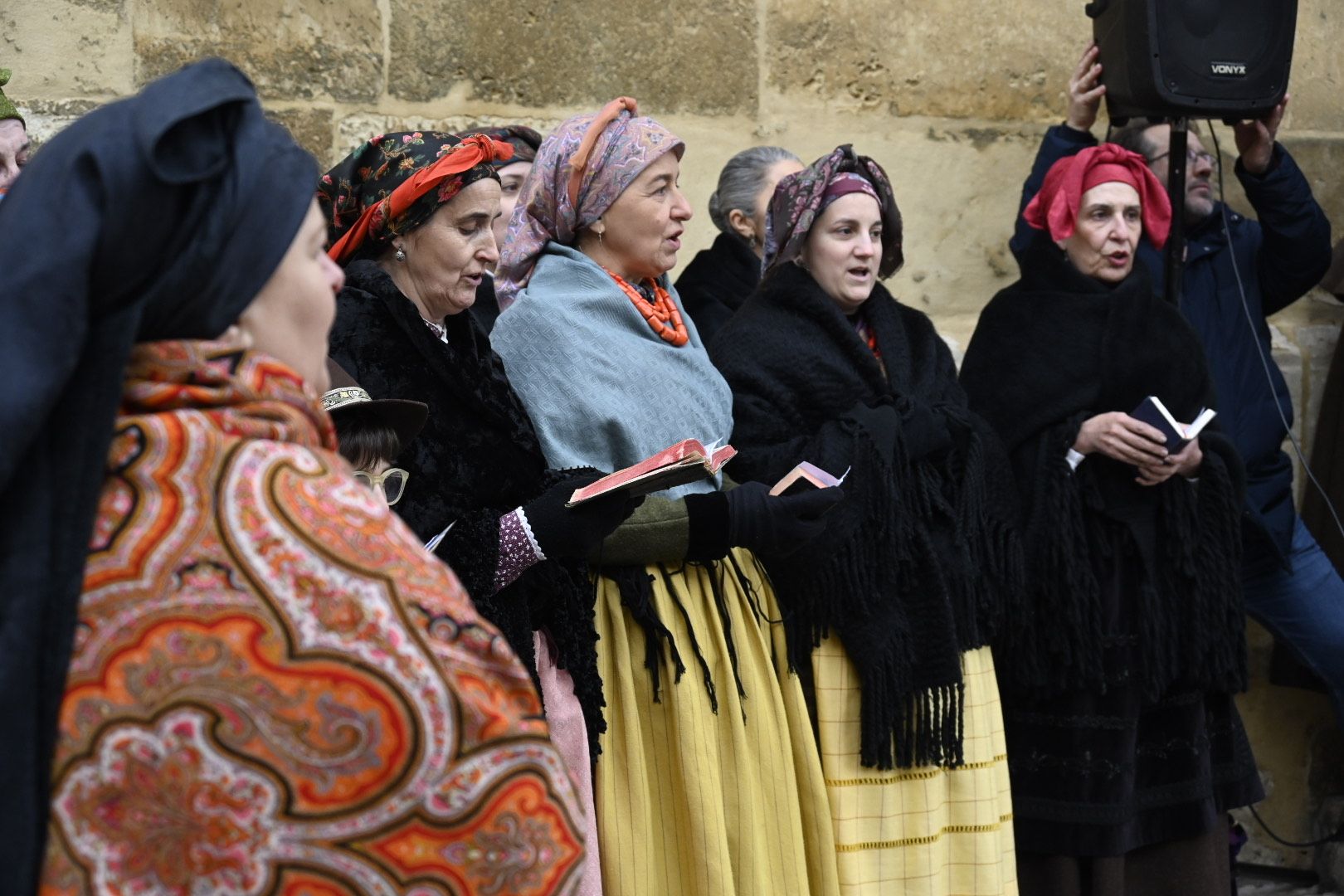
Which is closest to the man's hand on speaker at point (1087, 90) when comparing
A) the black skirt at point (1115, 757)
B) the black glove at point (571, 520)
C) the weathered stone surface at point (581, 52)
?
the weathered stone surface at point (581, 52)

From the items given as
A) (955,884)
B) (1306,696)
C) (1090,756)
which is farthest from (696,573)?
(1306,696)

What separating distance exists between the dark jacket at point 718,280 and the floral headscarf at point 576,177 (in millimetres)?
997

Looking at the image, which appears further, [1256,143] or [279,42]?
[1256,143]

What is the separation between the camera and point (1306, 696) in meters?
5.52

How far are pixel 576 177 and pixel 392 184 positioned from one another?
21.7 inches

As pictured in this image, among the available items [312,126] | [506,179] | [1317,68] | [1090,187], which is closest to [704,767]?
[506,179]

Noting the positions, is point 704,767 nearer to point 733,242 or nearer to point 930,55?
point 733,242

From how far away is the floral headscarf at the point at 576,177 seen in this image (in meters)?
3.45

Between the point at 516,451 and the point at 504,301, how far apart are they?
0.61m

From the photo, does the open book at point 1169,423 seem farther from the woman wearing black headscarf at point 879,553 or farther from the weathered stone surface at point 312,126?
the weathered stone surface at point 312,126

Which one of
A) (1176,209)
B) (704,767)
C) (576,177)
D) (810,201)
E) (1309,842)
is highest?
(576,177)

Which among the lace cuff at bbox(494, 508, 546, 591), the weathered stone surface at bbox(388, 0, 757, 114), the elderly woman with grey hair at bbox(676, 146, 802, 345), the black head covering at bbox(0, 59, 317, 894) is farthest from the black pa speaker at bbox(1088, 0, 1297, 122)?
the black head covering at bbox(0, 59, 317, 894)

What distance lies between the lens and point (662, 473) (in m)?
2.65

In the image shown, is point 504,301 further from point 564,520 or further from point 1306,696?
point 1306,696
